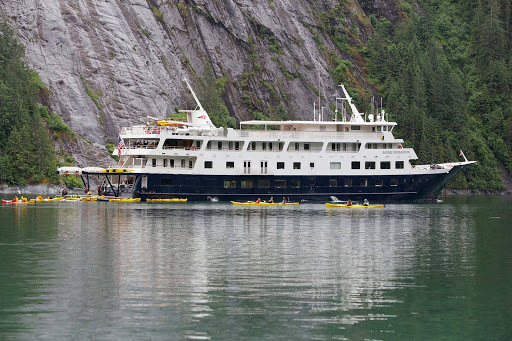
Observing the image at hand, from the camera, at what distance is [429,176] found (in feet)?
300

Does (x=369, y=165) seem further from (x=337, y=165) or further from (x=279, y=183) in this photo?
(x=279, y=183)

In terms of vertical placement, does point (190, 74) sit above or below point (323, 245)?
above

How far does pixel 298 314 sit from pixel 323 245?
18004 mm

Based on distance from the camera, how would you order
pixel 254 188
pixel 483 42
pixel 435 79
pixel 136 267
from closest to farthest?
pixel 136 267 → pixel 254 188 → pixel 435 79 → pixel 483 42

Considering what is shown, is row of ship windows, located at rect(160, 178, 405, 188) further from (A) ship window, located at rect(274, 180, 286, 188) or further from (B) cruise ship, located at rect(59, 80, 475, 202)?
(B) cruise ship, located at rect(59, 80, 475, 202)

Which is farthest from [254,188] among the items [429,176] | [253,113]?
[253,113]

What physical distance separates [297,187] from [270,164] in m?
3.83

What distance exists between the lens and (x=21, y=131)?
102000 mm

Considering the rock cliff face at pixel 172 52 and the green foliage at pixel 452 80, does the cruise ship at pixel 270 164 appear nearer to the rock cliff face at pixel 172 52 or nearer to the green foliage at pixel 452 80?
the rock cliff face at pixel 172 52

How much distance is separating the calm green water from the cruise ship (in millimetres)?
29873

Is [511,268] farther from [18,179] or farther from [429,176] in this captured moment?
[18,179]

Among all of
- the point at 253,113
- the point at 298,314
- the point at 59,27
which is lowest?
the point at 298,314

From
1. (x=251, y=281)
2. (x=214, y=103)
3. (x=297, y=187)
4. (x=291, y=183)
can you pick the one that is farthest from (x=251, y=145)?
(x=251, y=281)

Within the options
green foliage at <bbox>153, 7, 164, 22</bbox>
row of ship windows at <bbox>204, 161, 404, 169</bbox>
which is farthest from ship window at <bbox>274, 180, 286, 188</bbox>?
green foliage at <bbox>153, 7, 164, 22</bbox>
